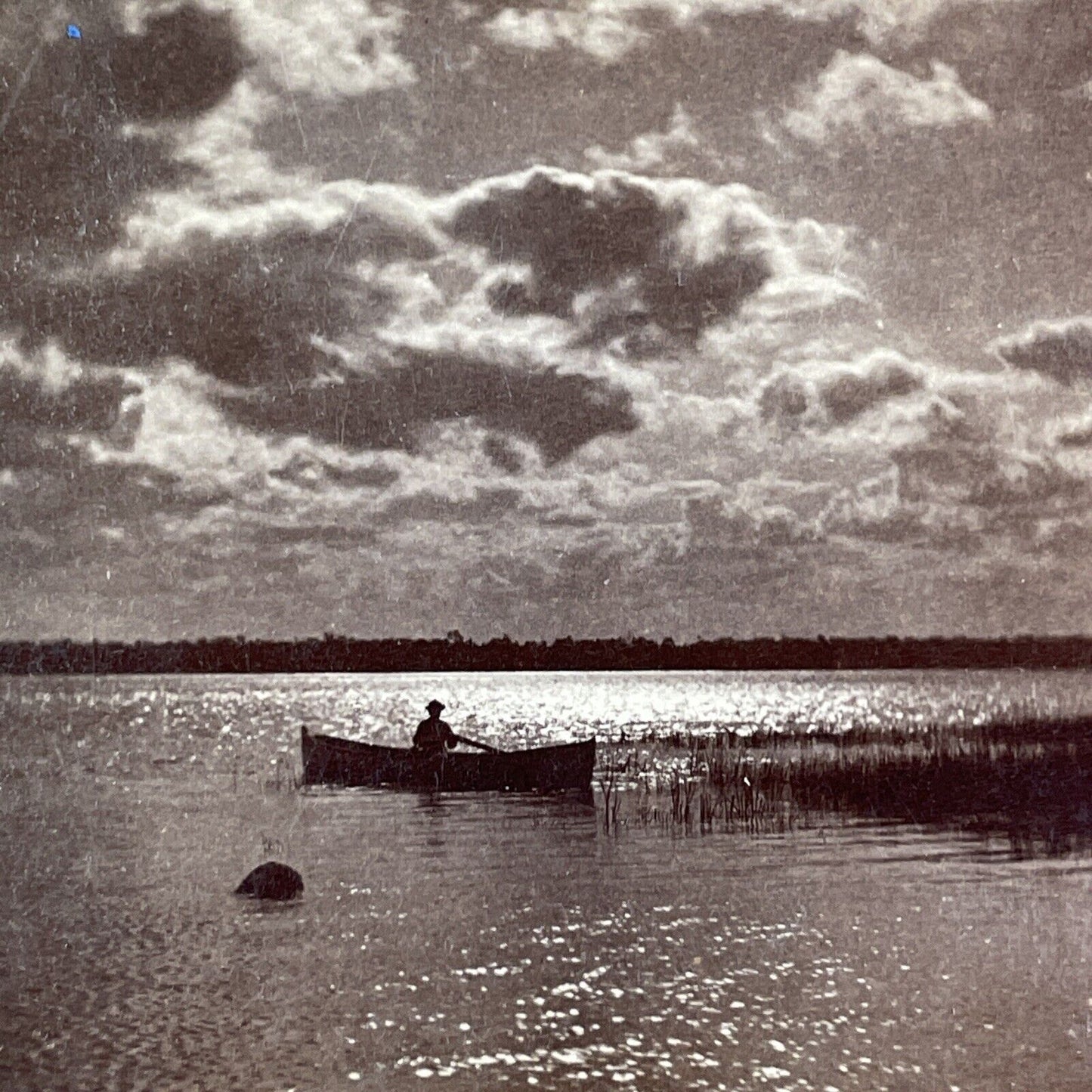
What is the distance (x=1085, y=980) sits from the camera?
10.3 m

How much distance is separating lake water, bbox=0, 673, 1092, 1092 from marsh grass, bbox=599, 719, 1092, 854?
42.1 inches

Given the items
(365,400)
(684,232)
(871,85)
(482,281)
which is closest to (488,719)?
(365,400)

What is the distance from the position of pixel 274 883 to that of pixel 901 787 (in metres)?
11.7

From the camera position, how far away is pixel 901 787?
21141 mm

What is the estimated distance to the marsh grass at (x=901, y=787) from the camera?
1836 cm

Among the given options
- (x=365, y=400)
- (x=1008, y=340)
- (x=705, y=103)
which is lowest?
(x=1008, y=340)

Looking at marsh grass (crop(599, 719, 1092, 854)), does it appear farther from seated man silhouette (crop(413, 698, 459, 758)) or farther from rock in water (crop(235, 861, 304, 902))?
rock in water (crop(235, 861, 304, 902))

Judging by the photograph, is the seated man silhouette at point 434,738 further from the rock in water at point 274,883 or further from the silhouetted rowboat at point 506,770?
the rock in water at point 274,883

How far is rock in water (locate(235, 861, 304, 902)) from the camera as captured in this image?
1414 cm

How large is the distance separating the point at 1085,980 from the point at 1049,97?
801 cm

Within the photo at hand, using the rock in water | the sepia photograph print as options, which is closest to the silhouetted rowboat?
the sepia photograph print

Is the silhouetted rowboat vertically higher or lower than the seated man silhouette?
lower

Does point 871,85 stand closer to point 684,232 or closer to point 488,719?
point 684,232

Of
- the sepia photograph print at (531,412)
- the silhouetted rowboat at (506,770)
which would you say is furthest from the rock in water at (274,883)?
the silhouetted rowboat at (506,770)
